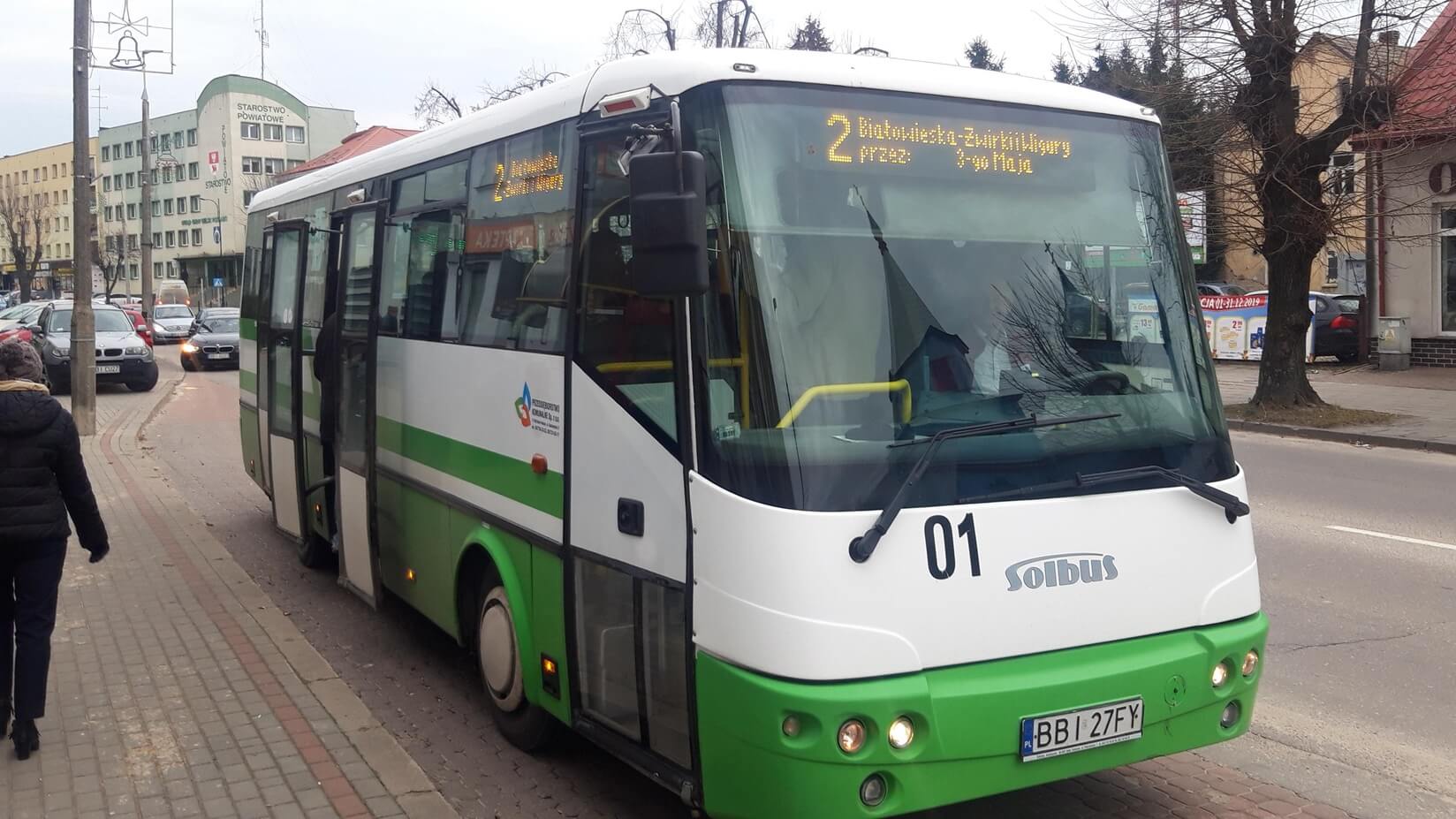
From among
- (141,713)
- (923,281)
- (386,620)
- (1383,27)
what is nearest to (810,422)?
(923,281)

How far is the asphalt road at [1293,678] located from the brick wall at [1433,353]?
13.5 metres

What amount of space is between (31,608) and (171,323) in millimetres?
44964

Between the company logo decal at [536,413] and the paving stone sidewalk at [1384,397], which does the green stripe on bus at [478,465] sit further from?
the paving stone sidewalk at [1384,397]

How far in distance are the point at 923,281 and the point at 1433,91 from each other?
17.3 meters

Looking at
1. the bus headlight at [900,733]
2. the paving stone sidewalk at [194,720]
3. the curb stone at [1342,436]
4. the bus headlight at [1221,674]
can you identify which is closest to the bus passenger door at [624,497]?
the bus headlight at [900,733]

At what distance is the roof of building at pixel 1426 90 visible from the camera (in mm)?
17203

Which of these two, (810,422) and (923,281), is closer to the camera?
(810,422)

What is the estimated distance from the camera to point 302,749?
5352mm

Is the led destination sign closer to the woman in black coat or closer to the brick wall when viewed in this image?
the woman in black coat

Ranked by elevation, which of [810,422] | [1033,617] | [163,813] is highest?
[810,422]

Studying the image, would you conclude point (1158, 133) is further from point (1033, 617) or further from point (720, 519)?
point (720, 519)

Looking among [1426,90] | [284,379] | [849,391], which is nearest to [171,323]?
[284,379]

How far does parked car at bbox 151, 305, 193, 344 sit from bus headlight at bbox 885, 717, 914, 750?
4426 centimetres

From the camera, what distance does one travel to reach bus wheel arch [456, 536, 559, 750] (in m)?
5.23
